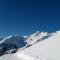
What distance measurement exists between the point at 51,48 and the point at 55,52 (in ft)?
4.02

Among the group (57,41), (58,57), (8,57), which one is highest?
(57,41)

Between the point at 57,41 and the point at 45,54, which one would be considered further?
the point at 57,41

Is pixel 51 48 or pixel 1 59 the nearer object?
pixel 1 59

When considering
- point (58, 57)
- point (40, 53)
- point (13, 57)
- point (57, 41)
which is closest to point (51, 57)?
point (58, 57)

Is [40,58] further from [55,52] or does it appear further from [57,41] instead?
[57,41]

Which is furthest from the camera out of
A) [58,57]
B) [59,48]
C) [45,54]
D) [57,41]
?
[57,41]

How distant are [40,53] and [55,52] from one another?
47.5 inches

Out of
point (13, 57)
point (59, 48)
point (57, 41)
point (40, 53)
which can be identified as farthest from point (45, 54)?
point (57, 41)

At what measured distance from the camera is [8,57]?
14055 millimetres

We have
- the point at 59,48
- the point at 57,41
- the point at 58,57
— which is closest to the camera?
the point at 58,57

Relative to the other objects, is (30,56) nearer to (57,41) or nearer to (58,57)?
(58,57)

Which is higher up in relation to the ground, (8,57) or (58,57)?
(8,57)

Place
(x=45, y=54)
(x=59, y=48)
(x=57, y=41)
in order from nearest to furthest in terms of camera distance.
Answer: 1. (x=45, y=54)
2. (x=59, y=48)
3. (x=57, y=41)

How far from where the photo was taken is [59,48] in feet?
47.3
